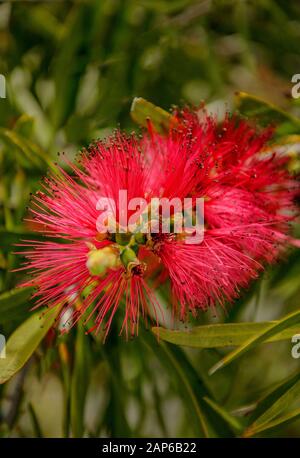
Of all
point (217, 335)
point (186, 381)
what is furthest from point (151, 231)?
point (186, 381)

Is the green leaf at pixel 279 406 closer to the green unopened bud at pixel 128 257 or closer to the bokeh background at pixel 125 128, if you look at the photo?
the bokeh background at pixel 125 128

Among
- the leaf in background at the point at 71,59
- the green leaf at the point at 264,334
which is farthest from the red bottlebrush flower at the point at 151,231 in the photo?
the leaf in background at the point at 71,59

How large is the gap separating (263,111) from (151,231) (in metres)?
0.49

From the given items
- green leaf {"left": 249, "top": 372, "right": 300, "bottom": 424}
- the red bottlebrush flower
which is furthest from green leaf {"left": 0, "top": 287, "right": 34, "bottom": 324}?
green leaf {"left": 249, "top": 372, "right": 300, "bottom": 424}

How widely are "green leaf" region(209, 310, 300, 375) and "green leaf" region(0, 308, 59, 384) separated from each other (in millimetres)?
385

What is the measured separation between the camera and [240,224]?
1212 millimetres

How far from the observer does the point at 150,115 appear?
52.2 inches

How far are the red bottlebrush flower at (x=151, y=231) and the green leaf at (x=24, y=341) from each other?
111 mm

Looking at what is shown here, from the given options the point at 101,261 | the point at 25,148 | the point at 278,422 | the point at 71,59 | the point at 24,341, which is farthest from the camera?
the point at 71,59

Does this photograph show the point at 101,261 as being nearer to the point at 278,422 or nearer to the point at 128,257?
the point at 128,257

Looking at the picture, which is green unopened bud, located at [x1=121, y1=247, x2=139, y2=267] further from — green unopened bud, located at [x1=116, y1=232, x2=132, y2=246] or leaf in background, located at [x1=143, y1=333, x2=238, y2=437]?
leaf in background, located at [x1=143, y1=333, x2=238, y2=437]

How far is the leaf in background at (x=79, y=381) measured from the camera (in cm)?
139
